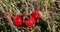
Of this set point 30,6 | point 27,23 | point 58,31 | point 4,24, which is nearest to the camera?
point 27,23

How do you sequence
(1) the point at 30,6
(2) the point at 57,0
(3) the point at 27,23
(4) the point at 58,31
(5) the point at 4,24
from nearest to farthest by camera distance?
(3) the point at 27,23 → (4) the point at 58,31 → (5) the point at 4,24 → (1) the point at 30,6 → (2) the point at 57,0

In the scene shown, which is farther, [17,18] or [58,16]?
[58,16]

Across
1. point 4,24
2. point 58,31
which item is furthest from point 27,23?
point 4,24

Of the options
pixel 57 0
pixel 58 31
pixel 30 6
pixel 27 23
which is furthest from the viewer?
pixel 57 0

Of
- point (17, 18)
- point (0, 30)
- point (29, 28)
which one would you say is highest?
point (17, 18)

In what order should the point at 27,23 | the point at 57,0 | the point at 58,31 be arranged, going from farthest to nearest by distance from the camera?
the point at 57,0 < the point at 58,31 < the point at 27,23

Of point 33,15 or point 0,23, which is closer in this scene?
point 33,15

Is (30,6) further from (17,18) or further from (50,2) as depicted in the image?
(17,18)

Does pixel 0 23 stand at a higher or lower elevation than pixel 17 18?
lower

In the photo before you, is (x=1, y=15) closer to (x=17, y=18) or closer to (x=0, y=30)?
(x=0, y=30)

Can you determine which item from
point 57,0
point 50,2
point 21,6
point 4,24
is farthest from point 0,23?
point 57,0
